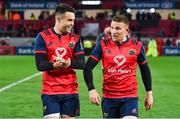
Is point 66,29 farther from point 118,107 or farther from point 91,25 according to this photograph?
point 91,25

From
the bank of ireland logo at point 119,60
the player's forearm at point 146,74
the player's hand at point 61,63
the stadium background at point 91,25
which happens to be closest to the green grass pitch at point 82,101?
the player's forearm at point 146,74

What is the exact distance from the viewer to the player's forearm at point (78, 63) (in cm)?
675

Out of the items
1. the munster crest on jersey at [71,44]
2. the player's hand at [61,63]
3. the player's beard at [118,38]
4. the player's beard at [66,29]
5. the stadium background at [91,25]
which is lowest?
the stadium background at [91,25]

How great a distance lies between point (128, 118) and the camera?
261 inches

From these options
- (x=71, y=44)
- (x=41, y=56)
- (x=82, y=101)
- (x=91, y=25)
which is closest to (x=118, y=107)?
(x=71, y=44)

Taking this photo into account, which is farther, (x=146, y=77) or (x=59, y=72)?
(x=146, y=77)

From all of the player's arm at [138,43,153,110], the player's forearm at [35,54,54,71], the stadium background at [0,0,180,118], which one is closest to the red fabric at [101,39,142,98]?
the player's arm at [138,43,153,110]

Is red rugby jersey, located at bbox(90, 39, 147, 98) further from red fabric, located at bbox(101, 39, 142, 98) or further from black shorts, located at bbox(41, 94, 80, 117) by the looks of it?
black shorts, located at bbox(41, 94, 80, 117)

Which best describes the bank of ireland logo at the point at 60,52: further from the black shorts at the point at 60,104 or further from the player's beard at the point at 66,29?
the black shorts at the point at 60,104

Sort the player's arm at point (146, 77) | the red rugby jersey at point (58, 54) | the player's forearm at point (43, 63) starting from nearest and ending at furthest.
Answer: the player's forearm at point (43, 63)
the red rugby jersey at point (58, 54)
the player's arm at point (146, 77)

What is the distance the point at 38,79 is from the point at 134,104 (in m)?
14.1

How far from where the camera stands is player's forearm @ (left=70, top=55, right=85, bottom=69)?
6.75 metres

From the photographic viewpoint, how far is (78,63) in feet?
22.3

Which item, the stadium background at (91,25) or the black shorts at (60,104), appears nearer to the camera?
the black shorts at (60,104)
